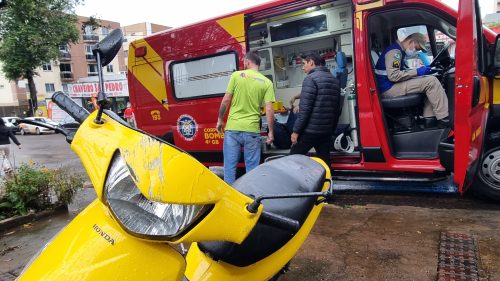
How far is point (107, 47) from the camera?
4.94 feet

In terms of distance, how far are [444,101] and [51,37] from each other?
28.7 m

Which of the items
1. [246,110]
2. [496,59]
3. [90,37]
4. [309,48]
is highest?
[90,37]

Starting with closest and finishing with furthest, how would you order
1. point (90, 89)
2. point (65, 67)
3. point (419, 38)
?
point (419, 38) → point (90, 89) → point (65, 67)

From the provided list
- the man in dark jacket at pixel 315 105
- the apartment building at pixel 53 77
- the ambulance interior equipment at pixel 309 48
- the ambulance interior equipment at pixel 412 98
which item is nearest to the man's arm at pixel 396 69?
the ambulance interior equipment at pixel 412 98

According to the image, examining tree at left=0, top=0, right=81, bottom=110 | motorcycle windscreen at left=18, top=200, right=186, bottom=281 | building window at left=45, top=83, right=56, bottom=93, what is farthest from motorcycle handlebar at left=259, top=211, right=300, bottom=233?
building window at left=45, top=83, right=56, bottom=93

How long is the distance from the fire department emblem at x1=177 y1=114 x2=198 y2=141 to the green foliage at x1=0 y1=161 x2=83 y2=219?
169 cm

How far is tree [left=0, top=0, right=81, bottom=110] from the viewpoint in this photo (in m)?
26.2

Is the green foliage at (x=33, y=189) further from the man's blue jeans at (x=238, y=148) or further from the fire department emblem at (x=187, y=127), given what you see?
the man's blue jeans at (x=238, y=148)

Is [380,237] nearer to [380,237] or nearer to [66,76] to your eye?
[380,237]

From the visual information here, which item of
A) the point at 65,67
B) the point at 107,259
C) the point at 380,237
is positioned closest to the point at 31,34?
the point at 65,67

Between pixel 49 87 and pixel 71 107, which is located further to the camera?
pixel 49 87

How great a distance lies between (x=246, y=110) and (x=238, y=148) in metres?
0.48

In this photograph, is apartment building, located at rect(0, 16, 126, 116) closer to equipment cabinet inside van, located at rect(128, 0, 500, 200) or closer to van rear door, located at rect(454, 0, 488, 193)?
equipment cabinet inside van, located at rect(128, 0, 500, 200)

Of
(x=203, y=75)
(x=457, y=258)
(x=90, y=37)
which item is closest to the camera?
(x=457, y=258)
